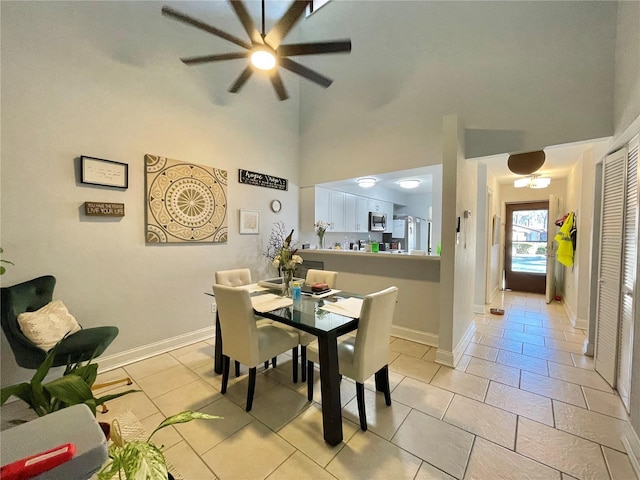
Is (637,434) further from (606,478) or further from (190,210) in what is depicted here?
(190,210)

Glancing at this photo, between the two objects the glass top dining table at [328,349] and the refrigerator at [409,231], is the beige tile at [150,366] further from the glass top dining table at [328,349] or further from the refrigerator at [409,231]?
the refrigerator at [409,231]

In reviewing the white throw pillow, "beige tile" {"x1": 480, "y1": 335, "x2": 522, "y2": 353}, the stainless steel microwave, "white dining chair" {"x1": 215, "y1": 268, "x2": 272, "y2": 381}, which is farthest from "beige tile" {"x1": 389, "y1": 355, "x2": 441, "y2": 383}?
the stainless steel microwave

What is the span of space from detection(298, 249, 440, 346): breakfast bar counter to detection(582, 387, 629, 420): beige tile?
4.25ft

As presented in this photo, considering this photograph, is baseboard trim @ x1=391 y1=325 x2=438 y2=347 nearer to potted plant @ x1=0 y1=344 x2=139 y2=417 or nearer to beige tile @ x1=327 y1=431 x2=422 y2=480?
beige tile @ x1=327 y1=431 x2=422 y2=480

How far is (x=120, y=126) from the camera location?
8.82 ft

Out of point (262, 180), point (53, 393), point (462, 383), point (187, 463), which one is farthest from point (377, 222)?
point (53, 393)

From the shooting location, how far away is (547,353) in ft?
9.72

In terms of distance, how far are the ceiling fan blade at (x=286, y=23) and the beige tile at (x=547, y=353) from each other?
157 inches

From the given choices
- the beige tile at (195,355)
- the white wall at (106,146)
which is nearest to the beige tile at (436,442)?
the beige tile at (195,355)

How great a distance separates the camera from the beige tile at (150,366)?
2.58 m

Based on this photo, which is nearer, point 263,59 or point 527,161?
point 263,59

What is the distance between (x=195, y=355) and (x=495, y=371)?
10.3ft

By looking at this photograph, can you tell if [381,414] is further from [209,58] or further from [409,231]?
[409,231]

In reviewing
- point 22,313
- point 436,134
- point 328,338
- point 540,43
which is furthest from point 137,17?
point 540,43
